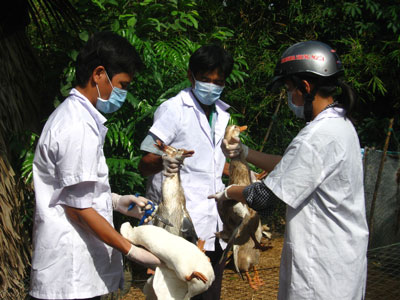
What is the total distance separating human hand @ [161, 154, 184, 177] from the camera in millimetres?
2639

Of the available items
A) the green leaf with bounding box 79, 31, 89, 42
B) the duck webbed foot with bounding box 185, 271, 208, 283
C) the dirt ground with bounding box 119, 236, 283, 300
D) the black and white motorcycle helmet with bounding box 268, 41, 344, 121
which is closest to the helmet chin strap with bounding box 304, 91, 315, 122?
the black and white motorcycle helmet with bounding box 268, 41, 344, 121

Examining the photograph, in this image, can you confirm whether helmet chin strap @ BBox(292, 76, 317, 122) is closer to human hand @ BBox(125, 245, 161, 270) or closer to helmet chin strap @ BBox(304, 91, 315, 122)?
helmet chin strap @ BBox(304, 91, 315, 122)

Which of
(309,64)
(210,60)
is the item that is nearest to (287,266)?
(309,64)

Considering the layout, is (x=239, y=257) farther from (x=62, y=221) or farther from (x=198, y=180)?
(x=62, y=221)

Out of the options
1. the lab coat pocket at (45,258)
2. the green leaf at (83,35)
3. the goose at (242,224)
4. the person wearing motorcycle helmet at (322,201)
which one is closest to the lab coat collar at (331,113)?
the person wearing motorcycle helmet at (322,201)

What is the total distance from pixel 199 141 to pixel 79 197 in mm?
1284

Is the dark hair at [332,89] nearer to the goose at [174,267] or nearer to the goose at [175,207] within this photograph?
the goose at [175,207]

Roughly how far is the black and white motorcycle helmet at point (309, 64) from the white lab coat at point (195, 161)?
906 mm

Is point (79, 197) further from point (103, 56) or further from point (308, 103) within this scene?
point (308, 103)

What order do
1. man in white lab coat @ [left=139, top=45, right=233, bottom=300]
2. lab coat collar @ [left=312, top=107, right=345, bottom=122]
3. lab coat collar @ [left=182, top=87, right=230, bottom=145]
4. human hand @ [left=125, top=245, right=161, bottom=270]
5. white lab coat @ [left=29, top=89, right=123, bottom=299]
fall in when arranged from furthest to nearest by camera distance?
lab coat collar @ [left=182, top=87, right=230, bottom=145]
man in white lab coat @ [left=139, top=45, right=233, bottom=300]
lab coat collar @ [left=312, top=107, right=345, bottom=122]
human hand @ [left=125, top=245, right=161, bottom=270]
white lab coat @ [left=29, top=89, right=123, bottom=299]

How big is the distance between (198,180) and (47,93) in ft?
10.4

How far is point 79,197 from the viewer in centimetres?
213

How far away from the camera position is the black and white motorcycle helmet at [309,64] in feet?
7.88

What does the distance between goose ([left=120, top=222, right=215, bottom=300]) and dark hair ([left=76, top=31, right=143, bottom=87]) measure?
857 millimetres
